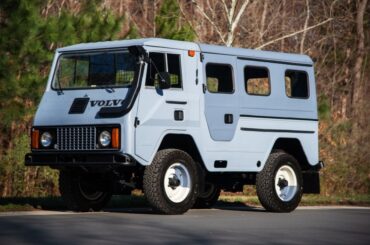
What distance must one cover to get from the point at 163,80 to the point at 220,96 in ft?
4.68

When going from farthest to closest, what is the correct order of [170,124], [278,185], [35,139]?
1. [278,185]
2. [35,139]
3. [170,124]

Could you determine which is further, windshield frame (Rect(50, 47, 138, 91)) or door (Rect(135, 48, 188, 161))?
windshield frame (Rect(50, 47, 138, 91))

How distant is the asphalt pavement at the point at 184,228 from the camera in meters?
11.7

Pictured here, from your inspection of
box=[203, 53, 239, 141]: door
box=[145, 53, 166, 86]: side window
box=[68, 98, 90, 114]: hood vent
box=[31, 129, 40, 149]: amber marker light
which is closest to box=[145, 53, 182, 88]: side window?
box=[145, 53, 166, 86]: side window

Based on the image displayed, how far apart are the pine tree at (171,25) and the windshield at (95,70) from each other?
806cm

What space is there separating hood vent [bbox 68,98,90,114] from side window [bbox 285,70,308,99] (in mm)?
3916

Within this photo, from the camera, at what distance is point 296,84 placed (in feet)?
61.0

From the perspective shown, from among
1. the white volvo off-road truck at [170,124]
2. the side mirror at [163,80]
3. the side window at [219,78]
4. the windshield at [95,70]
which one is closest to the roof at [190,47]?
the white volvo off-road truck at [170,124]

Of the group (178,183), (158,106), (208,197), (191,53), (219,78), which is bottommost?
(208,197)

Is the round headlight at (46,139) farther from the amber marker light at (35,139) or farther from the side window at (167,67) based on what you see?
the side window at (167,67)

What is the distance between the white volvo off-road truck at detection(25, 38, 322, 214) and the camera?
15.7 metres

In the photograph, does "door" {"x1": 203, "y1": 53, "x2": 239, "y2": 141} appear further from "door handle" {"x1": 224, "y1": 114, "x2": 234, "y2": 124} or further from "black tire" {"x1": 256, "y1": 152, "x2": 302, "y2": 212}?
"black tire" {"x1": 256, "y1": 152, "x2": 302, "y2": 212}

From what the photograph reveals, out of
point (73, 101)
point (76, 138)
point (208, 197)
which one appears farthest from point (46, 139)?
point (208, 197)

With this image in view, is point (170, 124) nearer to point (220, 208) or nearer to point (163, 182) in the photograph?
point (163, 182)
